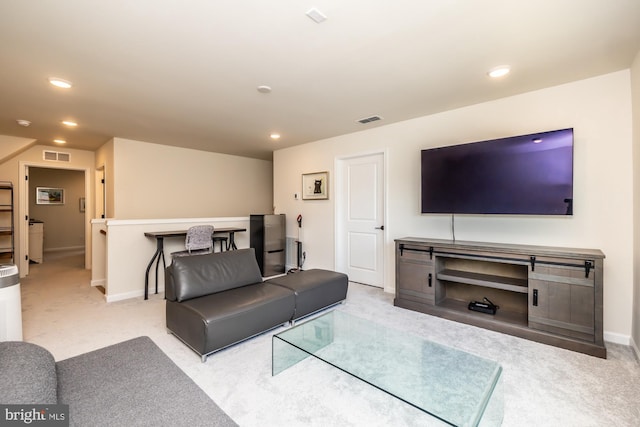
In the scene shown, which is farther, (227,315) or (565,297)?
(565,297)

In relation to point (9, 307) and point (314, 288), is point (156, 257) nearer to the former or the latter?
point (9, 307)

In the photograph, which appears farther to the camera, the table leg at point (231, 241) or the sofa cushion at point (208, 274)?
the table leg at point (231, 241)

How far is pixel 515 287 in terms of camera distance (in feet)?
9.32

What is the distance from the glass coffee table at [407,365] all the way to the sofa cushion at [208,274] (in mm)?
942

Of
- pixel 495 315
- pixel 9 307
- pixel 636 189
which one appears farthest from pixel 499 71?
pixel 9 307

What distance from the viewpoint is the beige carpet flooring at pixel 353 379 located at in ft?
5.65

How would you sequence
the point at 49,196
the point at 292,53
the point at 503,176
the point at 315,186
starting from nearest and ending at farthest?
the point at 292,53
the point at 503,176
the point at 315,186
the point at 49,196

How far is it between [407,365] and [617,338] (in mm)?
2276

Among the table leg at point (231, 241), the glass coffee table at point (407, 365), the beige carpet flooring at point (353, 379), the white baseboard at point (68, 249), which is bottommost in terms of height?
the beige carpet flooring at point (353, 379)

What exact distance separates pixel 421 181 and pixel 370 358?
2406 millimetres

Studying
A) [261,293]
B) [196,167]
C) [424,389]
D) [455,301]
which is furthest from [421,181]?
[196,167]

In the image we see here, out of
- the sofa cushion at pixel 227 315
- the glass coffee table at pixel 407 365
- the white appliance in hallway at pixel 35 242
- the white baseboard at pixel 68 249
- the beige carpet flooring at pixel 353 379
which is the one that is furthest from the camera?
the white baseboard at pixel 68 249

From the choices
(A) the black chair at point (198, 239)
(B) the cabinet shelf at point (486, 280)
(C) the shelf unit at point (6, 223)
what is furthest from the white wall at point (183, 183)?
(B) the cabinet shelf at point (486, 280)

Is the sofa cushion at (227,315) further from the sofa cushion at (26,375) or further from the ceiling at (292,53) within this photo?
the ceiling at (292,53)
